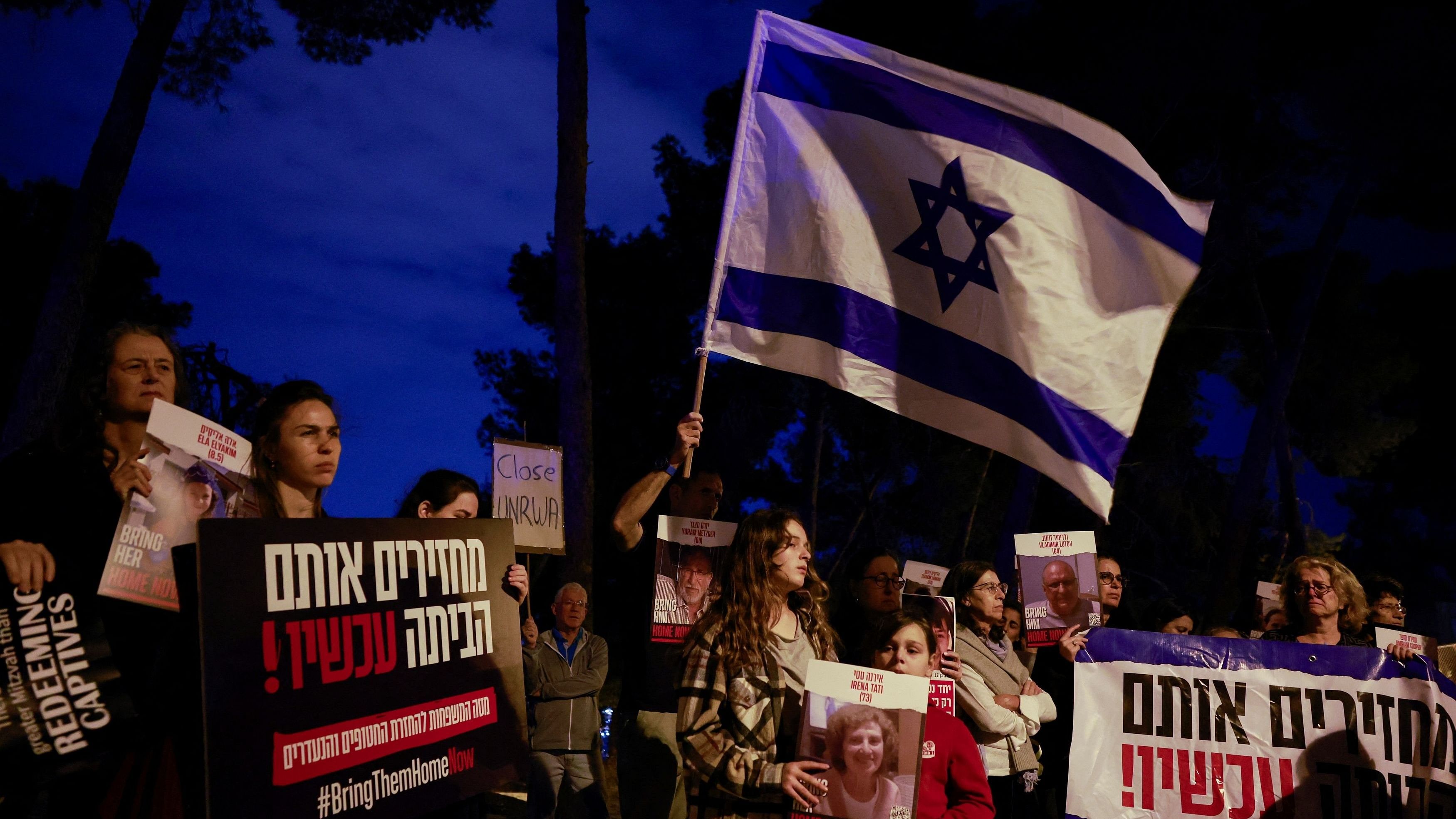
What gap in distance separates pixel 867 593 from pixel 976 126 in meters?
2.24

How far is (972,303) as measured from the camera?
471 cm

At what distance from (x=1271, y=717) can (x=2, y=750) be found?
430 cm

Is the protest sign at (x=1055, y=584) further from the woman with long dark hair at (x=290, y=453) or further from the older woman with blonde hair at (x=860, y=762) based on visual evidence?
the woman with long dark hair at (x=290, y=453)

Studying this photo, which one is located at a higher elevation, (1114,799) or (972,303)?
(972,303)

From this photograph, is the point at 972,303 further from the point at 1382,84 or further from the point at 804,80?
the point at 1382,84

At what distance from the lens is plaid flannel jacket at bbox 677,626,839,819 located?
10.3ft

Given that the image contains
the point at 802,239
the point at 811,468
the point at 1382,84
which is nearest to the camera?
the point at 802,239

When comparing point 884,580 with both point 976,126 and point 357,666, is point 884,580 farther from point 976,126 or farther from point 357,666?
point 357,666

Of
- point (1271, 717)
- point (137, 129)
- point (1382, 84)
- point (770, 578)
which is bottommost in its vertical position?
point (1271, 717)

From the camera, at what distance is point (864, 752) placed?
3090 mm

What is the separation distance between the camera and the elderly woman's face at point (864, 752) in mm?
3080

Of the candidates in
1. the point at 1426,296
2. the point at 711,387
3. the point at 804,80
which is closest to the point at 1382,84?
the point at 1426,296

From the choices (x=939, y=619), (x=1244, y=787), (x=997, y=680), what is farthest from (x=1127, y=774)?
(x=939, y=619)

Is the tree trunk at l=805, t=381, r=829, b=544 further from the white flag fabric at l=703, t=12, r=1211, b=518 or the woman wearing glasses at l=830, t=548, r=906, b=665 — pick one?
the white flag fabric at l=703, t=12, r=1211, b=518
